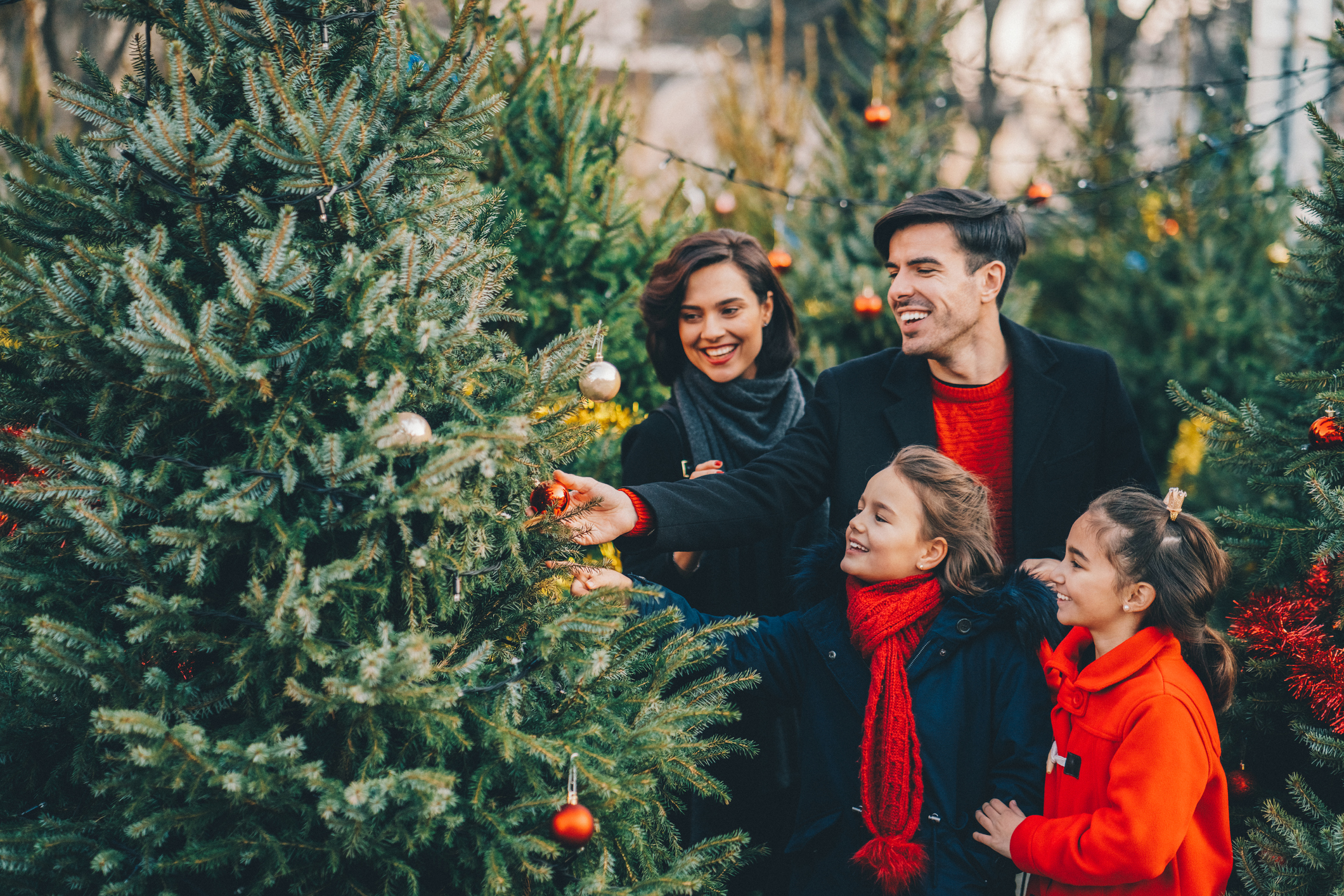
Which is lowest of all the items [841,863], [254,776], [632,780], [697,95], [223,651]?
[841,863]

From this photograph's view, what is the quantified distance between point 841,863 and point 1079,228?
7.54 meters

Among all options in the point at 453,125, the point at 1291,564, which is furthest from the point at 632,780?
the point at 1291,564

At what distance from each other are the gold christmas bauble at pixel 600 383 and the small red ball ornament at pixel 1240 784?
6.95 ft

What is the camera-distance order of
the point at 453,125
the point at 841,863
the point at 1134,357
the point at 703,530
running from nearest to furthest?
the point at 453,125
the point at 841,863
the point at 703,530
the point at 1134,357

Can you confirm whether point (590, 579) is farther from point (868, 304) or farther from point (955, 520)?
point (868, 304)

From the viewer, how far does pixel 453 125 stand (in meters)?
2.02

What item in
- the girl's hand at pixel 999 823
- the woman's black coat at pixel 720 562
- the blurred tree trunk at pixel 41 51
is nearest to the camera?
the girl's hand at pixel 999 823

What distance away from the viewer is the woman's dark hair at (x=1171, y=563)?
6.86 feet

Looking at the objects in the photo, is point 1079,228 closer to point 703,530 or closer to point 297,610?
point 703,530

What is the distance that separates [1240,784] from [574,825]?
2.08 meters

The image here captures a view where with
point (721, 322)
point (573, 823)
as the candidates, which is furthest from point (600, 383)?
point (573, 823)

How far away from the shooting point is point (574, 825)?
170 centimetres

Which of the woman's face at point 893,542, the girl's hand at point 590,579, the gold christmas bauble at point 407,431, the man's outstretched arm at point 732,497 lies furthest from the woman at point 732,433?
the gold christmas bauble at point 407,431

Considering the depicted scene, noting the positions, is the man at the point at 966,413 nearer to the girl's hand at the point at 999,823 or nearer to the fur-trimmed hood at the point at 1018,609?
the fur-trimmed hood at the point at 1018,609
